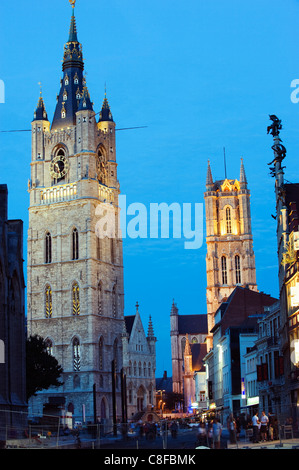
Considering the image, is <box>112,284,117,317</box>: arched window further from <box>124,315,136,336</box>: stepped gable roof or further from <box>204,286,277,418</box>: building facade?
<box>124,315,136,336</box>: stepped gable roof

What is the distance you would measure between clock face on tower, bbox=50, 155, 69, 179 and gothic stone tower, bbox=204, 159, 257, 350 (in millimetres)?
34397

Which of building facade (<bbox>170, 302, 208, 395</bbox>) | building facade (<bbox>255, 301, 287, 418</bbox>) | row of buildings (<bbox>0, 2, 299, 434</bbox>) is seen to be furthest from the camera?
building facade (<bbox>170, 302, 208, 395</bbox>)

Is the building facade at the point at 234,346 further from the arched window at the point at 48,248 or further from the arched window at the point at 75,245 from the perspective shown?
the arched window at the point at 48,248

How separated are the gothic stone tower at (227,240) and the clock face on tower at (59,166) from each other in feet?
113

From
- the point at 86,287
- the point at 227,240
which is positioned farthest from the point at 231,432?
the point at 227,240

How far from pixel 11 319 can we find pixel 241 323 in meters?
42.5

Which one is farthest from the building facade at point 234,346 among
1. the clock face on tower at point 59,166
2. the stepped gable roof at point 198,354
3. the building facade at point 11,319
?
the stepped gable roof at point 198,354

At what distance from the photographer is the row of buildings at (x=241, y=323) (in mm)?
43531

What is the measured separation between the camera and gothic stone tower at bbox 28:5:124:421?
297 feet

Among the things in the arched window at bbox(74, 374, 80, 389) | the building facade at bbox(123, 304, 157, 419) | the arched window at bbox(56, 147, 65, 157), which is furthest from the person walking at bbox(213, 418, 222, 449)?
the building facade at bbox(123, 304, 157, 419)

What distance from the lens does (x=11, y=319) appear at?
37.7m

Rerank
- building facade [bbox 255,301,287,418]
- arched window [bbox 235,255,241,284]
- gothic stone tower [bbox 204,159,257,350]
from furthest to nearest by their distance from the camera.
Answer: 1. arched window [bbox 235,255,241,284]
2. gothic stone tower [bbox 204,159,257,350]
3. building facade [bbox 255,301,287,418]

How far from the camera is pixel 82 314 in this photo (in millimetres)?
90875

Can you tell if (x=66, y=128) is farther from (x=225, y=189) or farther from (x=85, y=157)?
(x=225, y=189)
